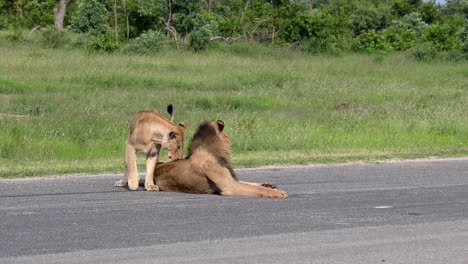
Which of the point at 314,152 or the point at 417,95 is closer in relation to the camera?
the point at 314,152

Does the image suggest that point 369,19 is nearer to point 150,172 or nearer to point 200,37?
point 200,37

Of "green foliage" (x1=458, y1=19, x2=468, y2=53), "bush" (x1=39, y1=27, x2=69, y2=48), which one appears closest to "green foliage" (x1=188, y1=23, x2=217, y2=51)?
"bush" (x1=39, y1=27, x2=69, y2=48)

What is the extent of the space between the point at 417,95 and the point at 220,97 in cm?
656

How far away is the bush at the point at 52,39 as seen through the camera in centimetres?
3139

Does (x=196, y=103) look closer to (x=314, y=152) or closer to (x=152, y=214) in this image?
(x=314, y=152)

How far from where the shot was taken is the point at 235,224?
22.5 feet

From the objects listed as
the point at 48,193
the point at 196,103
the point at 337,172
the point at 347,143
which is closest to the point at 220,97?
the point at 196,103

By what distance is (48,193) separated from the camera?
8.71 m

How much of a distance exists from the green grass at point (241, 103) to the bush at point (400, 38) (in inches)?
232

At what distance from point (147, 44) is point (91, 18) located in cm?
516

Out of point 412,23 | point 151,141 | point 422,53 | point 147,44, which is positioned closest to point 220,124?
point 151,141

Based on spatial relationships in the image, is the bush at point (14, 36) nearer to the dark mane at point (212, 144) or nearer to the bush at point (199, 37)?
the bush at point (199, 37)

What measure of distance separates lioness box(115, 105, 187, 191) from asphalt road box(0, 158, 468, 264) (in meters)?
0.23

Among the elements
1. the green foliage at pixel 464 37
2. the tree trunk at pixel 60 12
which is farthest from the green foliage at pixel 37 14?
the green foliage at pixel 464 37
